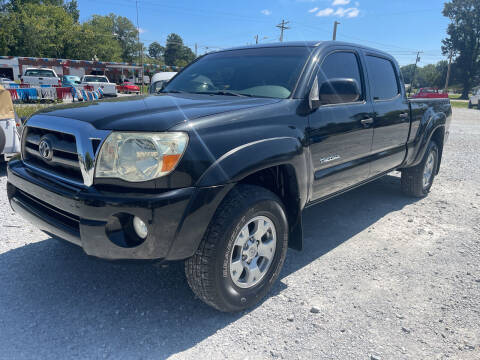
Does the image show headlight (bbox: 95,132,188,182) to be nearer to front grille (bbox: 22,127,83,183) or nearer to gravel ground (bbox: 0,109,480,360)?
front grille (bbox: 22,127,83,183)

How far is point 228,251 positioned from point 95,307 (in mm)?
1029

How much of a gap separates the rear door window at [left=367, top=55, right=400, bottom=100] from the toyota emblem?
298 cm

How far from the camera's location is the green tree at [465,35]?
54781 millimetres

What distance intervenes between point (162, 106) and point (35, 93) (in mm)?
17489

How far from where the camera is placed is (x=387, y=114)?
3881 millimetres

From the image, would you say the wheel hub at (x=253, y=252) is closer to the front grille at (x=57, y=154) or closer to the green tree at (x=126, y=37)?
the front grille at (x=57, y=154)

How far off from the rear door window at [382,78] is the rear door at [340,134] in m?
0.22

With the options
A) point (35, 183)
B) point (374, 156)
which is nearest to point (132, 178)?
point (35, 183)

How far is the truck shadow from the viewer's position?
216 cm

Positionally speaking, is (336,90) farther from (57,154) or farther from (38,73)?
(38,73)

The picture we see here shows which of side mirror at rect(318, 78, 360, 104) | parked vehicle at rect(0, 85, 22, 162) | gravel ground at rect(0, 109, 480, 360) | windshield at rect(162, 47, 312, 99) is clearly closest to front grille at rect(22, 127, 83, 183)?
gravel ground at rect(0, 109, 480, 360)

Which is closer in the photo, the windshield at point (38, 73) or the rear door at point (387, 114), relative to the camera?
the rear door at point (387, 114)

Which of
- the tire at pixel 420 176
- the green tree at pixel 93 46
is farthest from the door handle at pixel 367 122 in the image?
the green tree at pixel 93 46

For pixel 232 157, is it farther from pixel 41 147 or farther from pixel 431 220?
pixel 431 220
